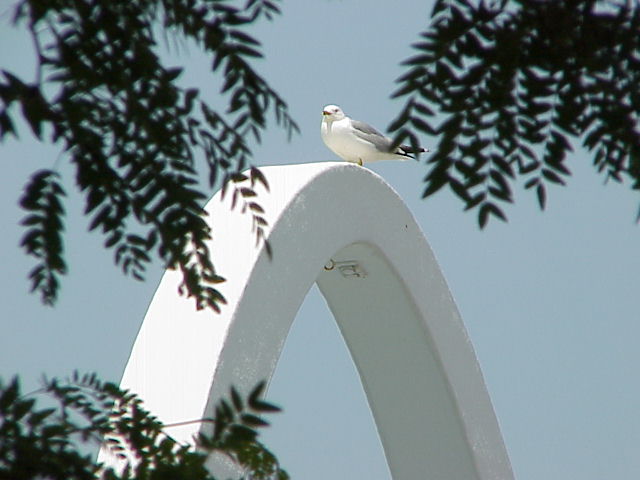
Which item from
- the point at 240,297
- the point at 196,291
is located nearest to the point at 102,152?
the point at 196,291

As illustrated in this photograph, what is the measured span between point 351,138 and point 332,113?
20 centimetres

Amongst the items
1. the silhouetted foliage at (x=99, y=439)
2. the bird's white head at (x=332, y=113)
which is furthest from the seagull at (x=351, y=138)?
the silhouetted foliage at (x=99, y=439)

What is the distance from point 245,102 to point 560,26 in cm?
44

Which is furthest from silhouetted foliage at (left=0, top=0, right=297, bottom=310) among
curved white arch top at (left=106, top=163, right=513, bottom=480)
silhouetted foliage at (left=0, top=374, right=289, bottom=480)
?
curved white arch top at (left=106, top=163, right=513, bottom=480)

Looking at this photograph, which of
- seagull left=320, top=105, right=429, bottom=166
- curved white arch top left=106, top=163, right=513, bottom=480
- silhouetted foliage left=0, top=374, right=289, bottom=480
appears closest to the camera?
silhouetted foliage left=0, top=374, right=289, bottom=480

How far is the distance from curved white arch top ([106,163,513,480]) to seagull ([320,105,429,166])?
0.22 meters

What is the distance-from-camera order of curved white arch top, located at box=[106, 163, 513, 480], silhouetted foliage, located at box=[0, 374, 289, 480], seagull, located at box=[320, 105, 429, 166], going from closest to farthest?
silhouetted foliage, located at box=[0, 374, 289, 480], curved white arch top, located at box=[106, 163, 513, 480], seagull, located at box=[320, 105, 429, 166]

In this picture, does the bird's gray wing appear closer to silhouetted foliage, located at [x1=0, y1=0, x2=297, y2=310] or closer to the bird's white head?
the bird's white head

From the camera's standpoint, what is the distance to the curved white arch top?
406 cm

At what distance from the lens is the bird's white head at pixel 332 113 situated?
585 cm

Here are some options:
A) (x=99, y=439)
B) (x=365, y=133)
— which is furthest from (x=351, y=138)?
(x=99, y=439)

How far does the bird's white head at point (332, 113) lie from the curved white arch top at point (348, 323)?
0.48 metres

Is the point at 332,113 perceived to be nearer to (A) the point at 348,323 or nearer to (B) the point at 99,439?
(A) the point at 348,323

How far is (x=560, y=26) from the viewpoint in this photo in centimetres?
122
